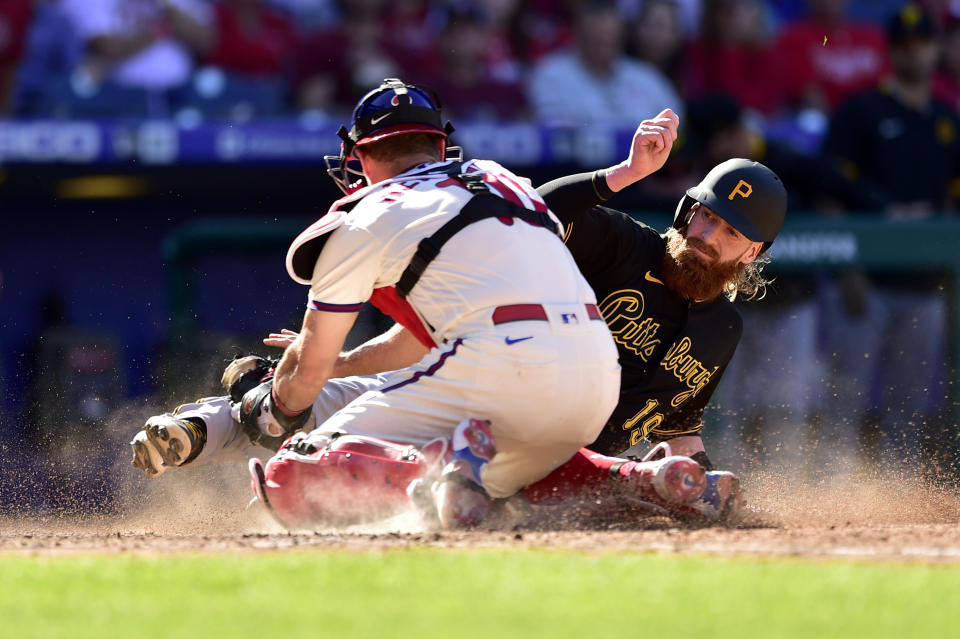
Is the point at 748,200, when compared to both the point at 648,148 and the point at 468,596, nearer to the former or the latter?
the point at 648,148

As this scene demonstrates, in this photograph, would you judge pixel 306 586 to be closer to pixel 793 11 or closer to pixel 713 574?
pixel 713 574

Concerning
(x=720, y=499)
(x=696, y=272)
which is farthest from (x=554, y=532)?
(x=696, y=272)

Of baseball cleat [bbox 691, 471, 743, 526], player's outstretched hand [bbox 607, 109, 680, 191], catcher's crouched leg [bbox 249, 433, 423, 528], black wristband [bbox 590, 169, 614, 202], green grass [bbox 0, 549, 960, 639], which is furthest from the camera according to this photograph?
black wristband [bbox 590, 169, 614, 202]

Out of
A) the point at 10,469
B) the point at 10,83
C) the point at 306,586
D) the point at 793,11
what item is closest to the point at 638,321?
the point at 306,586

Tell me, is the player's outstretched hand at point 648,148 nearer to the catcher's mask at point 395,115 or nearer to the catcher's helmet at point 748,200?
the catcher's helmet at point 748,200

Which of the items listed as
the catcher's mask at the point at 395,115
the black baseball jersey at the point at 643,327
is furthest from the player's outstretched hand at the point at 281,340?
the black baseball jersey at the point at 643,327

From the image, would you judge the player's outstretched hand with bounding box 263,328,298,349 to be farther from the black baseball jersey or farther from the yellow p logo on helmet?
the yellow p logo on helmet

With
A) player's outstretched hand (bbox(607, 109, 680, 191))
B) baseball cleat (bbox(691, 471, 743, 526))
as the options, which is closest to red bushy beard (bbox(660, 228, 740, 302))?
player's outstretched hand (bbox(607, 109, 680, 191))
